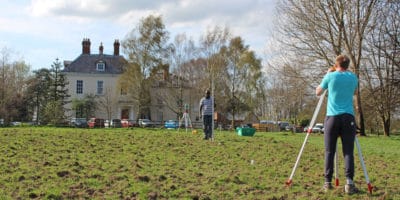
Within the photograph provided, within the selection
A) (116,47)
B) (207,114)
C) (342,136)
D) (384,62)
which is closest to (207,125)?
(207,114)

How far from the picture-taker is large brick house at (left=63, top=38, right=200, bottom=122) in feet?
217

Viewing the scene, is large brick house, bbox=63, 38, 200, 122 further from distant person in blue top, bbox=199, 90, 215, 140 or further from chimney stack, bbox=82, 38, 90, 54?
distant person in blue top, bbox=199, 90, 215, 140

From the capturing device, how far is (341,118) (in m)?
7.45

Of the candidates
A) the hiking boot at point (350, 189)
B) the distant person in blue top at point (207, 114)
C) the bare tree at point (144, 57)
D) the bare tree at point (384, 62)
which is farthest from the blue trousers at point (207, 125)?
the bare tree at point (144, 57)

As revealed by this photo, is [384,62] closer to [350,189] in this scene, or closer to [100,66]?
[350,189]

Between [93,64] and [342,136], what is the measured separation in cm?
6375

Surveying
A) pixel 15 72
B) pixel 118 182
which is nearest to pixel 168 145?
pixel 118 182

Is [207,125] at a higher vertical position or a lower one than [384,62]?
lower

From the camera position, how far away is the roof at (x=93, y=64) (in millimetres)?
68000

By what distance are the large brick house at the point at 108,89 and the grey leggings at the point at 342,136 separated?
57.2 metres

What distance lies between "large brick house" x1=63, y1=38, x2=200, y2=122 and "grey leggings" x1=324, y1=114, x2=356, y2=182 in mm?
57196

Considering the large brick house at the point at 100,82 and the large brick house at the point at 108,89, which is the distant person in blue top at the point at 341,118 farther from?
the large brick house at the point at 100,82

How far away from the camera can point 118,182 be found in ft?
27.2

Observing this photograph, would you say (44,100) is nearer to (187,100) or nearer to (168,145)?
(187,100)
